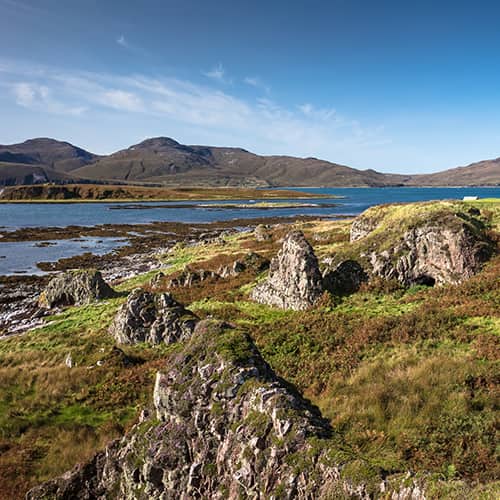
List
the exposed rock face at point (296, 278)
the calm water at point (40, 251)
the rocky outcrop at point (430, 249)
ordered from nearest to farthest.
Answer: the rocky outcrop at point (430, 249) < the exposed rock face at point (296, 278) < the calm water at point (40, 251)

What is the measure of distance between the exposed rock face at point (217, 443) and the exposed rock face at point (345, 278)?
58.7ft

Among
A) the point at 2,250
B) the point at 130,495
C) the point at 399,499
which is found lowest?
the point at 2,250

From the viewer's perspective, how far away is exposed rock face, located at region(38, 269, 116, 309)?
123ft

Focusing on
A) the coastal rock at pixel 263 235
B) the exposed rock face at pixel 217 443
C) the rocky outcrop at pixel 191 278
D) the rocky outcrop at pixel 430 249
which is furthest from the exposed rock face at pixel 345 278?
the coastal rock at pixel 263 235

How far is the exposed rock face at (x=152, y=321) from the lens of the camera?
23.2 meters

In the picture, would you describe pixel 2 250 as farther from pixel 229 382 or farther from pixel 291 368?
pixel 229 382

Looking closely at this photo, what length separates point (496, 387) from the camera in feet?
40.7

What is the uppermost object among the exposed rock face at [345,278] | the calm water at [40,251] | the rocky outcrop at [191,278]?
the exposed rock face at [345,278]

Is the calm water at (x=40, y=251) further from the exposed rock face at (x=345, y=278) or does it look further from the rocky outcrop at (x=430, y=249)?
the rocky outcrop at (x=430, y=249)

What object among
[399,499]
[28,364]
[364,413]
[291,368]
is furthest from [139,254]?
[399,499]

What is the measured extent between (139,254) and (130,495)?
64.8 meters

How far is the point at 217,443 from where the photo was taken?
7.70 m

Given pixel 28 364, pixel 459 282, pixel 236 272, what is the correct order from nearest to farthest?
pixel 28 364 → pixel 459 282 → pixel 236 272

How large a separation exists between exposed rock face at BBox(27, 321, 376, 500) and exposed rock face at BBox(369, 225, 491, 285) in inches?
799
